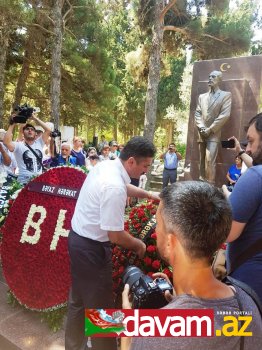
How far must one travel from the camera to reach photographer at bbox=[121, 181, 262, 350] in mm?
842

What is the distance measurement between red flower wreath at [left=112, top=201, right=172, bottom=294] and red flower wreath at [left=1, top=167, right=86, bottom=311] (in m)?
0.49

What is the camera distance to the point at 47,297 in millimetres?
2670

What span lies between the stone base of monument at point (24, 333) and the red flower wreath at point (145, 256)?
61cm

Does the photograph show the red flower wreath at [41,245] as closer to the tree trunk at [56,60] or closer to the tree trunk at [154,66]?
the tree trunk at [154,66]

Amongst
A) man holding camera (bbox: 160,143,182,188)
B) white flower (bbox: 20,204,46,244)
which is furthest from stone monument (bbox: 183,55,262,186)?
white flower (bbox: 20,204,46,244)

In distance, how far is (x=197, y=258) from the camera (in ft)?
3.02

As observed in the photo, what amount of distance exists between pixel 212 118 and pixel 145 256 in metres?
5.47

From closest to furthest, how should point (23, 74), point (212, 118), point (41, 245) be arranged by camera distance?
point (41, 245) → point (212, 118) → point (23, 74)

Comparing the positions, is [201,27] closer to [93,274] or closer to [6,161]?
[6,161]

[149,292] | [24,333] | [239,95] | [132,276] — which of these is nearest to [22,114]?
[24,333]

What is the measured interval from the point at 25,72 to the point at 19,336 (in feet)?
47.1

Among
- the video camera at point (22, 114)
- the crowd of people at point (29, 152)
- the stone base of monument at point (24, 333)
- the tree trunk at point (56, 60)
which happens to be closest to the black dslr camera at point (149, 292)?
the stone base of monument at point (24, 333)

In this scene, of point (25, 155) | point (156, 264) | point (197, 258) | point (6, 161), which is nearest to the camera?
point (197, 258)

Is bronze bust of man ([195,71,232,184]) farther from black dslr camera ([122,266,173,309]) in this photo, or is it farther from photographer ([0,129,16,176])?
black dslr camera ([122,266,173,309])
